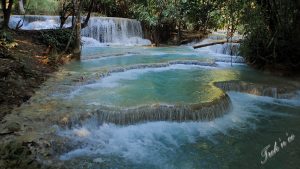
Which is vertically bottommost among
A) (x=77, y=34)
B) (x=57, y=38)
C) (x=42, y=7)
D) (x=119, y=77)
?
(x=119, y=77)

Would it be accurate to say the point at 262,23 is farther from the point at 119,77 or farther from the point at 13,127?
the point at 13,127

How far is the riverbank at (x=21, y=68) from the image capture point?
7.06 meters

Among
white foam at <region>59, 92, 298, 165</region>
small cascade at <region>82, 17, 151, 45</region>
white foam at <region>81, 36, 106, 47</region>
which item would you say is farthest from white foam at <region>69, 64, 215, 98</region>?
small cascade at <region>82, 17, 151, 45</region>

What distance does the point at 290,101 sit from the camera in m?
8.95

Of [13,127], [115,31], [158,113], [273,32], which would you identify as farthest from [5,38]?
[115,31]

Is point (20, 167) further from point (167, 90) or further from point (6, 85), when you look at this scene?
point (167, 90)

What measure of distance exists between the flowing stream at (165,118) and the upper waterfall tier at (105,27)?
9396mm

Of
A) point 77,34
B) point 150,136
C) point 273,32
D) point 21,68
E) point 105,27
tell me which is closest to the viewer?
point 150,136

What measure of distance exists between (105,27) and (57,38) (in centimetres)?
770

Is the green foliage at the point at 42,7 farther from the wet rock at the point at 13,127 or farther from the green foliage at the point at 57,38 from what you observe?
the wet rock at the point at 13,127

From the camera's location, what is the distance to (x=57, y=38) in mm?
12672

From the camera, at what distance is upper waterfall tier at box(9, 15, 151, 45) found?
61.8 ft

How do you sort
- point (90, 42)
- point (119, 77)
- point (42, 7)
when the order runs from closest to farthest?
point (119, 77), point (90, 42), point (42, 7)

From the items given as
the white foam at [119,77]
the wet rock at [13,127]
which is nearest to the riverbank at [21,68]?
the wet rock at [13,127]
